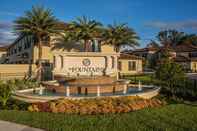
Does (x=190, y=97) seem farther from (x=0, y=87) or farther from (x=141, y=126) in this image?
(x=0, y=87)

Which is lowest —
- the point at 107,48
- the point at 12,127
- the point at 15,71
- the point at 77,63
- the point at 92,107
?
the point at 12,127

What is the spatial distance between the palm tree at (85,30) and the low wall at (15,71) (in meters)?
7.75

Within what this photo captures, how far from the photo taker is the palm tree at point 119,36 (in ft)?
135

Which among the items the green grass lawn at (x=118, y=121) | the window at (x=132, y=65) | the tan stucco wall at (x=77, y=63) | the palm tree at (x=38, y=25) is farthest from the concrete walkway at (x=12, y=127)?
the window at (x=132, y=65)

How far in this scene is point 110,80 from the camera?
80.9 feet

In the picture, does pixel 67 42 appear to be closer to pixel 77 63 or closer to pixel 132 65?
pixel 77 63

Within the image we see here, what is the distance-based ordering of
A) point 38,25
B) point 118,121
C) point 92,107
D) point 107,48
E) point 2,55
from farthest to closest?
point 2,55 < point 107,48 < point 38,25 < point 92,107 < point 118,121

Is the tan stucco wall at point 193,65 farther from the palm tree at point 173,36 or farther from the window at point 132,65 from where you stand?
the palm tree at point 173,36

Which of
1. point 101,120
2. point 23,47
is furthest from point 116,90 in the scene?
point 23,47

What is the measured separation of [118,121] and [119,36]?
32.8 meters

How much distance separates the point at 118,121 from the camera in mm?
10492

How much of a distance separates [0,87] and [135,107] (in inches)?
428

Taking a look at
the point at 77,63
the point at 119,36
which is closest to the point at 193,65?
the point at 119,36

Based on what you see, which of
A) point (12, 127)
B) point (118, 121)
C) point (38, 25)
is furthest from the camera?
point (38, 25)
